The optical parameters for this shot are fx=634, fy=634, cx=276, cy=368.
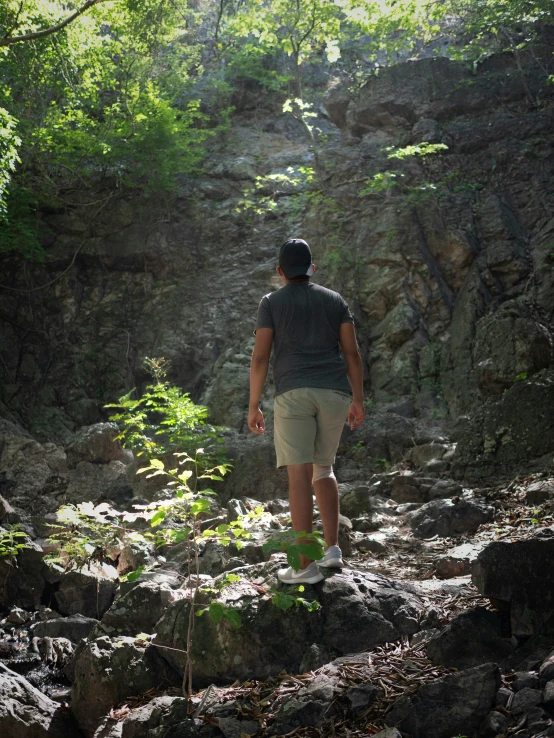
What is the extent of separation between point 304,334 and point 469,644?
1.80 metres

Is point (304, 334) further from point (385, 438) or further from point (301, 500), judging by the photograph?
point (385, 438)

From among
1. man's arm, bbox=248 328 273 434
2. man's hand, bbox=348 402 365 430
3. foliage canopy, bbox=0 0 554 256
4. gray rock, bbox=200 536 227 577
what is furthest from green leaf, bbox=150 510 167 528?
foliage canopy, bbox=0 0 554 256

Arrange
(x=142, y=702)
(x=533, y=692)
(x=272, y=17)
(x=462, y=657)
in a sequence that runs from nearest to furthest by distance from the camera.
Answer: (x=533, y=692)
(x=462, y=657)
(x=142, y=702)
(x=272, y=17)

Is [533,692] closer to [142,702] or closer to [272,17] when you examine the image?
[142,702]

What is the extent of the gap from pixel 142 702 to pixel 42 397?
41.6 ft

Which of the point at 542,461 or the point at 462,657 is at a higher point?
the point at 542,461

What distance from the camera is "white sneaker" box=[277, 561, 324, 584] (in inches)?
129

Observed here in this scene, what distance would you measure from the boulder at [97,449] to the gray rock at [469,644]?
8.64 meters

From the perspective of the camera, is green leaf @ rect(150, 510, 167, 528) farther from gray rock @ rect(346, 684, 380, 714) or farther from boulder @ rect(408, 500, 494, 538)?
boulder @ rect(408, 500, 494, 538)

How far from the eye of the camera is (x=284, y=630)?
3.13 meters

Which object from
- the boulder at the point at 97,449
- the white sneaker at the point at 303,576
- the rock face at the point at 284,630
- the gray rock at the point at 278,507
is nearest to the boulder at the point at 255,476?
the gray rock at the point at 278,507

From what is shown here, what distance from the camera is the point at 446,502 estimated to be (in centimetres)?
568

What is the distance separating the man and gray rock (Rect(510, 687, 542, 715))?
4.55 feet

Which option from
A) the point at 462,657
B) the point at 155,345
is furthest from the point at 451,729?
the point at 155,345
